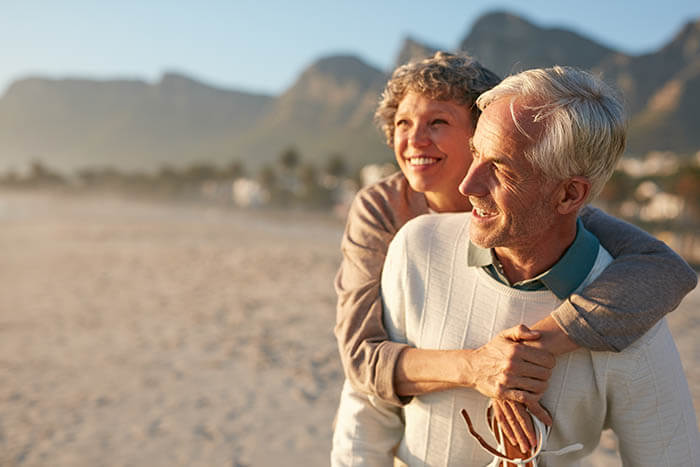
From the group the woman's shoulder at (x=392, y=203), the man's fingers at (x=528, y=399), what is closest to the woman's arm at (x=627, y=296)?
the man's fingers at (x=528, y=399)

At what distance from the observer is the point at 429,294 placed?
155cm

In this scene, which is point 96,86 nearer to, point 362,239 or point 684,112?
point 684,112

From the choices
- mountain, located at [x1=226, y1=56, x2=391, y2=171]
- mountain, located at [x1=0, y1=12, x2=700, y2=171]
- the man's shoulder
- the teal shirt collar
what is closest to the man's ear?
the teal shirt collar

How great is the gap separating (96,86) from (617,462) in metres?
216

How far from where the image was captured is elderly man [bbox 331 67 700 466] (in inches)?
51.6

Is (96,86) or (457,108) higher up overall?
(457,108)

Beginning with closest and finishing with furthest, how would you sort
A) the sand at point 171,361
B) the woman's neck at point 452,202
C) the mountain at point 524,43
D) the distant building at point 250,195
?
the woman's neck at point 452,202, the sand at point 171,361, the distant building at point 250,195, the mountain at point 524,43

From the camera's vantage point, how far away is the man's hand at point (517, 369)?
4.33 feet

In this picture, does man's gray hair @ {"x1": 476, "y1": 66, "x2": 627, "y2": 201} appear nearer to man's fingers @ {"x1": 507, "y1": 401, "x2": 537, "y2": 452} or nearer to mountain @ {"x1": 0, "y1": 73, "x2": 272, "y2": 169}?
man's fingers @ {"x1": 507, "y1": 401, "x2": 537, "y2": 452}

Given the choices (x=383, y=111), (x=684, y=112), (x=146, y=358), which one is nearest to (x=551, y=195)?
(x=383, y=111)

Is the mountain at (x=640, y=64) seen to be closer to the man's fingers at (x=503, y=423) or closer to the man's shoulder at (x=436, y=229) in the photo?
the man's shoulder at (x=436, y=229)

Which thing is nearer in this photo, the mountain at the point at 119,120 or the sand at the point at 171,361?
the sand at the point at 171,361

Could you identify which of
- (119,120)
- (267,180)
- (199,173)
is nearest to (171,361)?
(267,180)

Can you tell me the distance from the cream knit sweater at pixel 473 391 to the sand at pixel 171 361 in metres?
3.77
